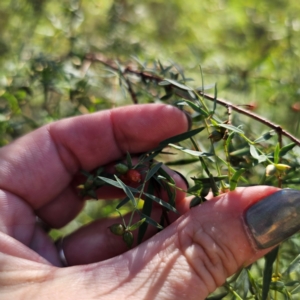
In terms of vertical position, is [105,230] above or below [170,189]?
below

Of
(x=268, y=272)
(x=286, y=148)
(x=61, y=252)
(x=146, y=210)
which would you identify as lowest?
(x=61, y=252)

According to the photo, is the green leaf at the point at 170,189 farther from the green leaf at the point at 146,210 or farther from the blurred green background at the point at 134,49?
the blurred green background at the point at 134,49

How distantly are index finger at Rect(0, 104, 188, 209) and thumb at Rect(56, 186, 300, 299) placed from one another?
1.22 feet

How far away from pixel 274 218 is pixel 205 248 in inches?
6.5

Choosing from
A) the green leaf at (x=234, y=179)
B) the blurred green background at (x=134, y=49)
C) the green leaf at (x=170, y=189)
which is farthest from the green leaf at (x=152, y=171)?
the blurred green background at (x=134, y=49)

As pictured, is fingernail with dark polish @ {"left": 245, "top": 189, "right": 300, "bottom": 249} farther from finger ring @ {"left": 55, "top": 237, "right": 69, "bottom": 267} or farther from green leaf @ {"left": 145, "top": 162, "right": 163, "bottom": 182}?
finger ring @ {"left": 55, "top": 237, "right": 69, "bottom": 267}

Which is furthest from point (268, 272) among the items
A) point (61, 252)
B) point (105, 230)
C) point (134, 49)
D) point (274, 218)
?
point (134, 49)

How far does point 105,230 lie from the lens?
1.34m

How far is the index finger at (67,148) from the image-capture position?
134 centimetres

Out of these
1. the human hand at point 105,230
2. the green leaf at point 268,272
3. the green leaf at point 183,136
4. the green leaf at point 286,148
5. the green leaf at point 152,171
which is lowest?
the green leaf at point 268,272

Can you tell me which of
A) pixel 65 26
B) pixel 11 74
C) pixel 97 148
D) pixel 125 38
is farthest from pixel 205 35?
pixel 97 148

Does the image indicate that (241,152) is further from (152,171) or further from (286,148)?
(152,171)

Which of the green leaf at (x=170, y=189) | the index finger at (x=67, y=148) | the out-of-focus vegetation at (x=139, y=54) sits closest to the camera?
the green leaf at (x=170, y=189)

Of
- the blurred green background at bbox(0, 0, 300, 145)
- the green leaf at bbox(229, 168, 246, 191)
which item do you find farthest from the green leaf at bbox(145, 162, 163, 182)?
the blurred green background at bbox(0, 0, 300, 145)
